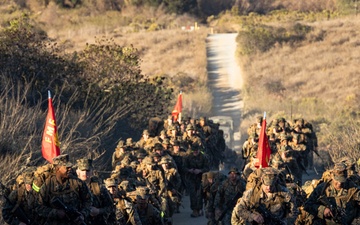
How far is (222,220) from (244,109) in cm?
3095

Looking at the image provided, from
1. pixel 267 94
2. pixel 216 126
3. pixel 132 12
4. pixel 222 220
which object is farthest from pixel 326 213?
pixel 132 12

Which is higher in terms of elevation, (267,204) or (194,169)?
(267,204)

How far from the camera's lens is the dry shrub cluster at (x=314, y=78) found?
46.7m

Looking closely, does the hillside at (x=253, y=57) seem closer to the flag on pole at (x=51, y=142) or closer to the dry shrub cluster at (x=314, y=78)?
the dry shrub cluster at (x=314, y=78)

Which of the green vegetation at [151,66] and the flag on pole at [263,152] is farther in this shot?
the green vegetation at [151,66]

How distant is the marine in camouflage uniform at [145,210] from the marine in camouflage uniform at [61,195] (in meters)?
2.18

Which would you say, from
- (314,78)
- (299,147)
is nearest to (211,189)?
(299,147)

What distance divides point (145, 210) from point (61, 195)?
2.59 metres

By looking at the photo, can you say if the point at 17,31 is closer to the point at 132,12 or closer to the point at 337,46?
the point at 337,46

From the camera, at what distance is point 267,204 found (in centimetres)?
1386

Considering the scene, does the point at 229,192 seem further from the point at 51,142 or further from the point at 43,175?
the point at 43,175

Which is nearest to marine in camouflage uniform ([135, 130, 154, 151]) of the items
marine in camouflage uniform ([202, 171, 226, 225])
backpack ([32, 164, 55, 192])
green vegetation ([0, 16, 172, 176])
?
green vegetation ([0, 16, 172, 176])

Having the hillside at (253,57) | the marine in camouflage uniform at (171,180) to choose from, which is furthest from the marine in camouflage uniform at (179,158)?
the hillside at (253,57)

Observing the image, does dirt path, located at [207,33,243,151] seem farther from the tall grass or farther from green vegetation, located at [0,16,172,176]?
the tall grass
